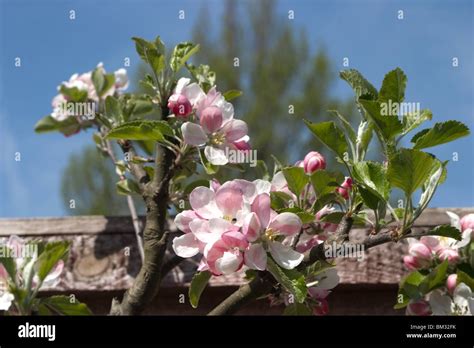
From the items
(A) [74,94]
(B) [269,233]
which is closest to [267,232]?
(B) [269,233]

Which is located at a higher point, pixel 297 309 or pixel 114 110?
pixel 114 110

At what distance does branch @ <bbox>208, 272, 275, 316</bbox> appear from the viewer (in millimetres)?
1051

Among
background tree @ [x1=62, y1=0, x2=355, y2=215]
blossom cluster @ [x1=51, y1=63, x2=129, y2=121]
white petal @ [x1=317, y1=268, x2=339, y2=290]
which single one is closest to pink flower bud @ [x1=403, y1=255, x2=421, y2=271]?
white petal @ [x1=317, y1=268, x2=339, y2=290]

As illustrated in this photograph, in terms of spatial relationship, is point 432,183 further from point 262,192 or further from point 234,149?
point 234,149

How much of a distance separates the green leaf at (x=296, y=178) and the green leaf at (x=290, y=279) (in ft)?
0.47

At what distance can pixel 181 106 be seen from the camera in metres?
1.20

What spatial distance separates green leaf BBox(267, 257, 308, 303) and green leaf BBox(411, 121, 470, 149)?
250mm

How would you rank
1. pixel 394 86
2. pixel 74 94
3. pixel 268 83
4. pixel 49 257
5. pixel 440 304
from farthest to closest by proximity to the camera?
pixel 268 83, pixel 74 94, pixel 440 304, pixel 394 86, pixel 49 257

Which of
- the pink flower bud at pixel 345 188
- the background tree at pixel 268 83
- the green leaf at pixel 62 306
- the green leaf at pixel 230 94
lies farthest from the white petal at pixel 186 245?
the background tree at pixel 268 83

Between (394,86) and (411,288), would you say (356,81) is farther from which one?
(411,288)

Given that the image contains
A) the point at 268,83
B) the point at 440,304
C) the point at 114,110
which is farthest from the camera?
the point at 268,83

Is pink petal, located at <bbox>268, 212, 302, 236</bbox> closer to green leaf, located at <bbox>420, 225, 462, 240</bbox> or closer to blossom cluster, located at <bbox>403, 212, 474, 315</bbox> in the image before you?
green leaf, located at <bbox>420, 225, 462, 240</bbox>

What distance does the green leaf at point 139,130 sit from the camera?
107 cm

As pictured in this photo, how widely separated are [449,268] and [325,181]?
358 millimetres
